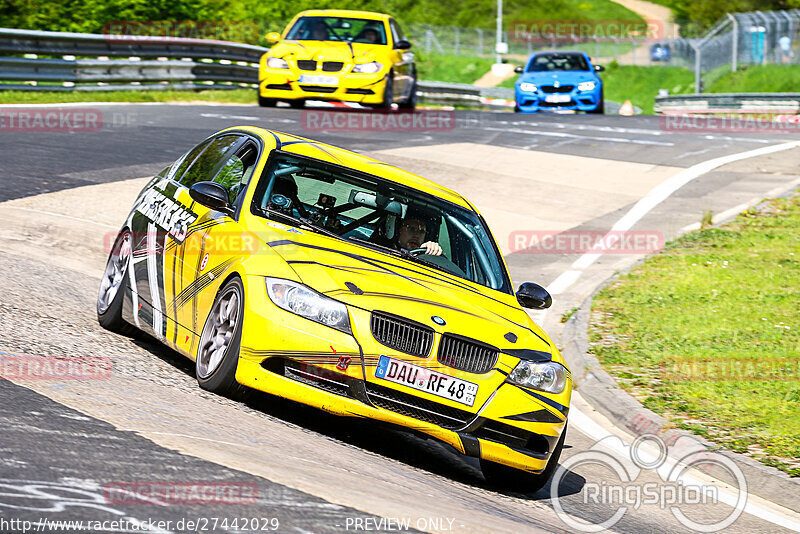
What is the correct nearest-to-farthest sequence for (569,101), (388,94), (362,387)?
(362,387) < (388,94) < (569,101)

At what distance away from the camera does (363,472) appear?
571 centimetres

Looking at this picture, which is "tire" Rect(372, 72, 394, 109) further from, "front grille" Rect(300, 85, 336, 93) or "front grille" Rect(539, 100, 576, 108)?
"front grille" Rect(539, 100, 576, 108)

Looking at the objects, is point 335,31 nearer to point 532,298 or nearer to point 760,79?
point 532,298

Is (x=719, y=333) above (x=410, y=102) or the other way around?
the other way around

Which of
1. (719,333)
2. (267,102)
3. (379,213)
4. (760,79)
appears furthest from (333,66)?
(760,79)

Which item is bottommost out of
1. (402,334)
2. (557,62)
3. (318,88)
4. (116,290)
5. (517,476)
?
(517,476)

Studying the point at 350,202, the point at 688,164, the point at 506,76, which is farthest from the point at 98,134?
the point at 506,76

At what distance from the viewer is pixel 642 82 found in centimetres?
6581

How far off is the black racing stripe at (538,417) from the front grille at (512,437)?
0.18 ft

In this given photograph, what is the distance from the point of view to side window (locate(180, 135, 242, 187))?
27.0ft

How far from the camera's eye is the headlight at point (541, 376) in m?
6.48

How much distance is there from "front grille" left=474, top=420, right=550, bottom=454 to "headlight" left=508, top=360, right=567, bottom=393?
0.26 metres

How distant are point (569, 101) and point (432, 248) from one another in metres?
22.3

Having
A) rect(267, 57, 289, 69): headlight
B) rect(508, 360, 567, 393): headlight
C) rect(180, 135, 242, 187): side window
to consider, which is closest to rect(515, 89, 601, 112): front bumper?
rect(267, 57, 289, 69): headlight
